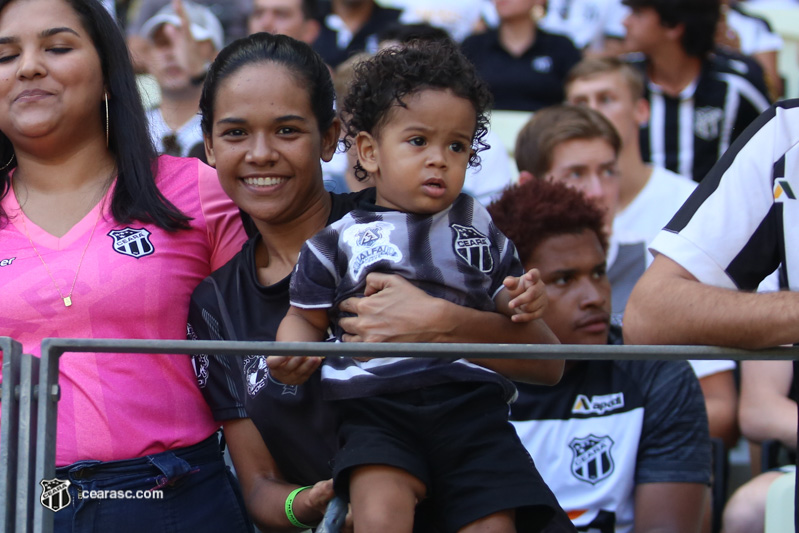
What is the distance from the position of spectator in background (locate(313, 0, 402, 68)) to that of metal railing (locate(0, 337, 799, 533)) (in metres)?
4.80

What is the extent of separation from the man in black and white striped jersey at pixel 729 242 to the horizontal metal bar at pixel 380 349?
377mm

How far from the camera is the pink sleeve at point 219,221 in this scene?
9.19 feet

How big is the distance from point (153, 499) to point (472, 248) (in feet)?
3.12

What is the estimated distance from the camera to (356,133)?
109 inches

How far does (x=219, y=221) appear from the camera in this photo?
2.83m

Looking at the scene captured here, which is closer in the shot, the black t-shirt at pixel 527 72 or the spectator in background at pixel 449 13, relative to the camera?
the black t-shirt at pixel 527 72

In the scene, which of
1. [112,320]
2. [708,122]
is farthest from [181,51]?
[112,320]

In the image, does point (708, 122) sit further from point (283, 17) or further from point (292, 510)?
point (292, 510)

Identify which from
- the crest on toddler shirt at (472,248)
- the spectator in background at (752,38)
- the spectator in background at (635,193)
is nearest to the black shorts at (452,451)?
the crest on toddler shirt at (472,248)

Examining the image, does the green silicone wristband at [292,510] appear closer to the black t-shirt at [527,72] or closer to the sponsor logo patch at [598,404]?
the sponsor logo patch at [598,404]

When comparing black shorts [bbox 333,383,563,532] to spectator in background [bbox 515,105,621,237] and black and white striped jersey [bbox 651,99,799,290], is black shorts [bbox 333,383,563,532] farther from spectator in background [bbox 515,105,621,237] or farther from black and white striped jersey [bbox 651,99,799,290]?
spectator in background [bbox 515,105,621,237]

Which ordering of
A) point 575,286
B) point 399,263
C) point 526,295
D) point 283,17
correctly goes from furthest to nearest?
point 283,17
point 575,286
point 399,263
point 526,295

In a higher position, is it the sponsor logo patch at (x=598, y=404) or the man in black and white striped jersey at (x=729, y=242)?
the man in black and white striped jersey at (x=729, y=242)

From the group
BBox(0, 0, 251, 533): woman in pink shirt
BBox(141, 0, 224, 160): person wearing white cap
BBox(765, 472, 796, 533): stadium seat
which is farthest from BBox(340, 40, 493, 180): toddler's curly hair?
BBox(141, 0, 224, 160): person wearing white cap
